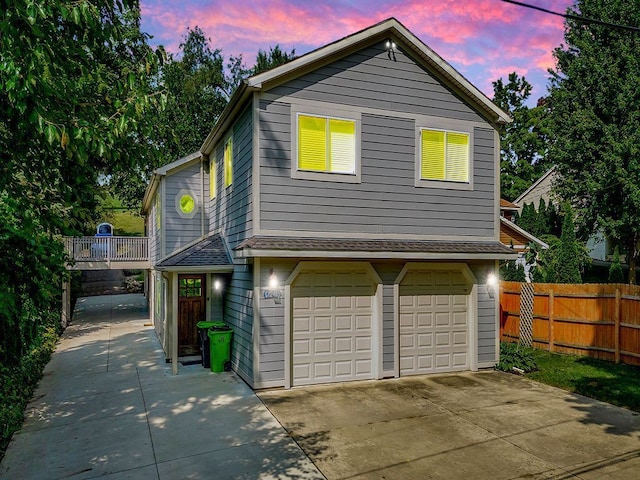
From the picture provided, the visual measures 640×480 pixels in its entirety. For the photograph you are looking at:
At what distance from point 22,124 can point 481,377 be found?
9898 mm

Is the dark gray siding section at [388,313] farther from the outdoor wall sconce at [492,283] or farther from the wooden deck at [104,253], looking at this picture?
the wooden deck at [104,253]

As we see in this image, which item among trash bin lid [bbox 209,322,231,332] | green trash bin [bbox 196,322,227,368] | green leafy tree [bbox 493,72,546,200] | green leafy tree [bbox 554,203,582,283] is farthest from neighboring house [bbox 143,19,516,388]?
green leafy tree [bbox 493,72,546,200]

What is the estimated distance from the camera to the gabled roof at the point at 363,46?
361 inches

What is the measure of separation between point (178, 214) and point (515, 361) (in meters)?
10.7

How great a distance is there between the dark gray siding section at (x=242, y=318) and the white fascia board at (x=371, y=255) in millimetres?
911

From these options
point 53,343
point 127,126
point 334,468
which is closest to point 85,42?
point 127,126

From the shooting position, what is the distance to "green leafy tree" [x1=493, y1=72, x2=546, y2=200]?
39.5 meters

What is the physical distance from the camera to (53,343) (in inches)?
547

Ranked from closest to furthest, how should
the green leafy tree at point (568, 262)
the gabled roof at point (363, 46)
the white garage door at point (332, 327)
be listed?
the gabled roof at point (363, 46) → the white garage door at point (332, 327) → the green leafy tree at point (568, 262)

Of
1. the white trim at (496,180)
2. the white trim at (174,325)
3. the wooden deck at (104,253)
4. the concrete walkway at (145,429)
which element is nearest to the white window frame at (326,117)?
the white trim at (496,180)

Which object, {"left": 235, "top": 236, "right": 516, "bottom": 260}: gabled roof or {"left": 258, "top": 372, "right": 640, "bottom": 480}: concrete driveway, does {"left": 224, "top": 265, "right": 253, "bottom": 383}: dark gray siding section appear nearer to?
{"left": 235, "top": 236, "right": 516, "bottom": 260}: gabled roof

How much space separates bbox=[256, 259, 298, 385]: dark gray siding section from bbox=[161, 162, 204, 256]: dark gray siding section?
19.8 ft

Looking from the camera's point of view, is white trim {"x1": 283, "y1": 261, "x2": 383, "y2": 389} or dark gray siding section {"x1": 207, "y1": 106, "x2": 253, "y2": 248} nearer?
white trim {"x1": 283, "y1": 261, "x2": 383, "y2": 389}

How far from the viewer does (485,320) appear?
11.0 meters
